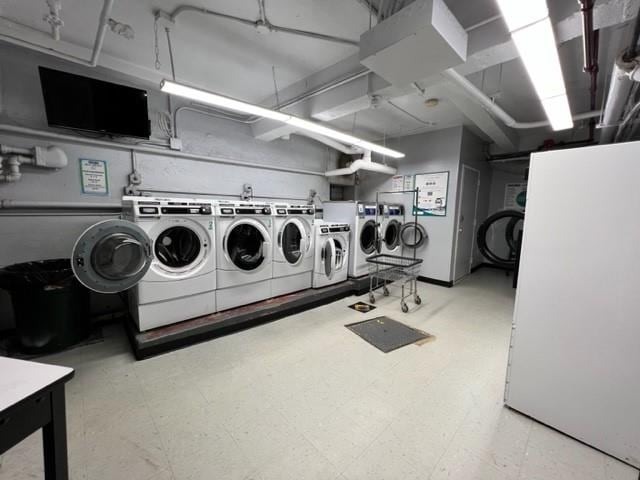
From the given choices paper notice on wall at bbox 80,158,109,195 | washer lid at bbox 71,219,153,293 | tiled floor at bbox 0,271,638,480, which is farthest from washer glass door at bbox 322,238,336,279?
paper notice on wall at bbox 80,158,109,195

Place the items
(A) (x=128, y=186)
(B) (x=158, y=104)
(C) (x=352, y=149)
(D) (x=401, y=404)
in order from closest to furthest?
(D) (x=401, y=404)
(A) (x=128, y=186)
(B) (x=158, y=104)
(C) (x=352, y=149)

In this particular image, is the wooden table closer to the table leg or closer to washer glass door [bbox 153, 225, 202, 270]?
the table leg

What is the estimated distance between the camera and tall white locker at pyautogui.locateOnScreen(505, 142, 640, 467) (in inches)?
53.5

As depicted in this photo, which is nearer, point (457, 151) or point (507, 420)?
point (507, 420)

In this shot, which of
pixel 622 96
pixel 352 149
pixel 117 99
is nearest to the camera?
pixel 622 96

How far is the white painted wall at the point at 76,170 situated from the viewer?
2.49 metres

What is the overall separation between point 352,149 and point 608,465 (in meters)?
4.77

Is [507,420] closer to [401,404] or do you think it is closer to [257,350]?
[401,404]

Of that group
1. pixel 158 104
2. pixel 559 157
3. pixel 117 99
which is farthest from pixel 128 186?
pixel 559 157

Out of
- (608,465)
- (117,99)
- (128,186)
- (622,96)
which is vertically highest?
(117,99)

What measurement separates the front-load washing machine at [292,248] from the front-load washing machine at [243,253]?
110 millimetres

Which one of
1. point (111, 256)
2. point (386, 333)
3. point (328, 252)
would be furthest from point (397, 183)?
point (111, 256)

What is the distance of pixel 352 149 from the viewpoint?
16.1 feet

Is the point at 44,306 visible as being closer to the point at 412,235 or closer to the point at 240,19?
the point at 240,19
